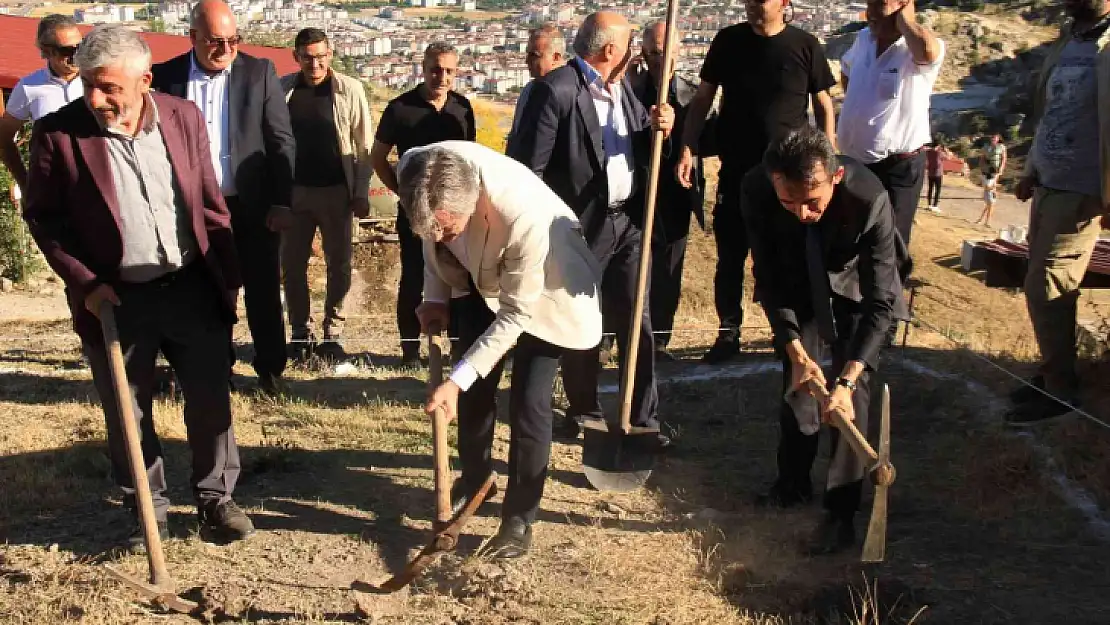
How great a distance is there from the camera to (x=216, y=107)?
5633 mm

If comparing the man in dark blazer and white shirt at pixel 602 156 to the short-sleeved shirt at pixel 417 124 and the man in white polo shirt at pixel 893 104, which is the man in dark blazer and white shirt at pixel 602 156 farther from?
the short-sleeved shirt at pixel 417 124

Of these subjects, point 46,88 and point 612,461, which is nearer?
point 612,461

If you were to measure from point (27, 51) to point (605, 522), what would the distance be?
573 inches

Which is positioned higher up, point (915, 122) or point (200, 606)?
point (915, 122)

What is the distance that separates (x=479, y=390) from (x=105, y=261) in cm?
148

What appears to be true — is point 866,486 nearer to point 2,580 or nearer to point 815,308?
point 815,308

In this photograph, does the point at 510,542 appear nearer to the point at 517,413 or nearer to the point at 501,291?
the point at 517,413

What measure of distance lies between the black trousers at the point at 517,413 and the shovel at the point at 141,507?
1217 millimetres

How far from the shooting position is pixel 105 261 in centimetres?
404

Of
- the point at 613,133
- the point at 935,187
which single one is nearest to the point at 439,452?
the point at 613,133

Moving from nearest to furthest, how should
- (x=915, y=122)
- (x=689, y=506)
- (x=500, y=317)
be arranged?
(x=500, y=317), (x=689, y=506), (x=915, y=122)

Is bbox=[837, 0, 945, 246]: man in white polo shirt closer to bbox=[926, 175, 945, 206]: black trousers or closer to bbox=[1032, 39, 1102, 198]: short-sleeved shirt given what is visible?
bbox=[1032, 39, 1102, 198]: short-sleeved shirt

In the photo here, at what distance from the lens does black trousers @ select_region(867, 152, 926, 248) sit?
6.05 metres

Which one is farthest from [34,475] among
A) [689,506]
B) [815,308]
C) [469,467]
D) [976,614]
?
[976,614]
